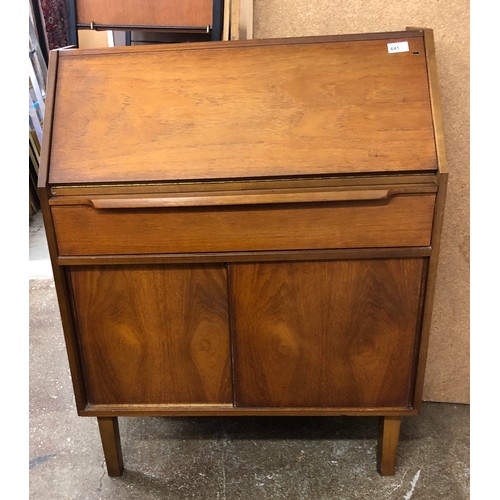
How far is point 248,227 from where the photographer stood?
46.2 inches

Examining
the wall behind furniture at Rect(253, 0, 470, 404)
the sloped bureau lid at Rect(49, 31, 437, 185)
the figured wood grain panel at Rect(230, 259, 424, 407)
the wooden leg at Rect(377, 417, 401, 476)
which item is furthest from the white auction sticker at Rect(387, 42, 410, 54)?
the wooden leg at Rect(377, 417, 401, 476)

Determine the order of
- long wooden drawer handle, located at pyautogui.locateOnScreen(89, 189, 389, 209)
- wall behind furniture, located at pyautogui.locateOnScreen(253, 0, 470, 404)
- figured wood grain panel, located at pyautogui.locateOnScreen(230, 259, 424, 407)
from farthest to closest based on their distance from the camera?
wall behind furniture, located at pyautogui.locateOnScreen(253, 0, 470, 404) → figured wood grain panel, located at pyautogui.locateOnScreen(230, 259, 424, 407) → long wooden drawer handle, located at pyautogui.locateOnScreen(89, 189, 389, 209)

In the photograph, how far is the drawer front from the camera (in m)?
1.15

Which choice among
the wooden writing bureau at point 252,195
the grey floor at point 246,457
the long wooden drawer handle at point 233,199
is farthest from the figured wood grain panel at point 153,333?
the grey floor at point 246,457

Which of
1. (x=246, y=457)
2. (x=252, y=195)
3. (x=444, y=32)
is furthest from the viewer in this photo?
(x=246, y=457)

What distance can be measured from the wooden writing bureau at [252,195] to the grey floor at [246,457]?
0.42 metres

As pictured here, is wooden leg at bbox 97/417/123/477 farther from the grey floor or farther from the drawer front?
the drawer front

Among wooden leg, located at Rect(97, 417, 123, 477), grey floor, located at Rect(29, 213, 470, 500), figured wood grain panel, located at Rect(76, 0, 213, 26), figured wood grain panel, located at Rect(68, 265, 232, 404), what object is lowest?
grey floor, located at Rect(29, 213, 470, 500)

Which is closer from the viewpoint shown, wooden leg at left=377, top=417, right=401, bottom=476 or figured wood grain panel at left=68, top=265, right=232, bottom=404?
figured wood grain panel at left=68, top=265, right=232, bottom=404

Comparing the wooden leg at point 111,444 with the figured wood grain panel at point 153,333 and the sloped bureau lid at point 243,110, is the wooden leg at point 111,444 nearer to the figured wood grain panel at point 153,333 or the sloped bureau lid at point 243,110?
the figured wood grain panel at point 153,333

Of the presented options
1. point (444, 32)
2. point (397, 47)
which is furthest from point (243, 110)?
point (444, 32)

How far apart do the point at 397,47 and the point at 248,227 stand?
0.56 meters

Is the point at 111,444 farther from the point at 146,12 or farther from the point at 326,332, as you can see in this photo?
the point at 146,12

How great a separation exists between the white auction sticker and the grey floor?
1228 millimetres
